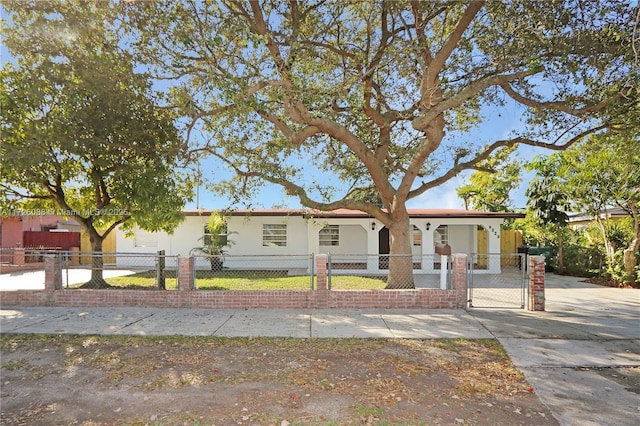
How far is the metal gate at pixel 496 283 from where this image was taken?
27.1 feet

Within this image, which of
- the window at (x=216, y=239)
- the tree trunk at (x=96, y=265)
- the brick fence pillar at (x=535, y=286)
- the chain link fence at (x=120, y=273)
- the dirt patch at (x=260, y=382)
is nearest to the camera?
the dirt patch at (x=260, y=382)

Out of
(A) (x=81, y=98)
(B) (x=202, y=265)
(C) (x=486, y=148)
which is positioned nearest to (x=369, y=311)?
(C) (x=486, y=148)

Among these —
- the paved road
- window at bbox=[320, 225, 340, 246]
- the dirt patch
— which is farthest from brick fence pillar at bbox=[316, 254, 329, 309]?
window at bbox=[320, 225, 340, 246]

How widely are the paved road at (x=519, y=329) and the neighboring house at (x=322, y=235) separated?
6317 millimetres

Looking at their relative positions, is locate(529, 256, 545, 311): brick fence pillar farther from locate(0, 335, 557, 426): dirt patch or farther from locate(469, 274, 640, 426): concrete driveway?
locate(0, 335, 557, 426): dirt patch

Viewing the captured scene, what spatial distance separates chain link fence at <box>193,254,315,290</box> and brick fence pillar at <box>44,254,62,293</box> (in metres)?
3.94

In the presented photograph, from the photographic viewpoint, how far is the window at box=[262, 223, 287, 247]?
16.7 meters

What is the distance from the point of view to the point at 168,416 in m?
3.39

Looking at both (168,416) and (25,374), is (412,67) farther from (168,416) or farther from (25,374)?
(25,374)

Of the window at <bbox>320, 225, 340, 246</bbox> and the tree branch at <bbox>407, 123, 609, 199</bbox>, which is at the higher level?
the tree branch at <bbox>407, 123, 609, 199</bbox>

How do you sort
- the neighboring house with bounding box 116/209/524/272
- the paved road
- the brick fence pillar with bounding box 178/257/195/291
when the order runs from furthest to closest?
1. the neighboring house with bounding box 116/209/524/272
2. the brick fence pillar with bounding box 178/257/195/291
3. the paved road

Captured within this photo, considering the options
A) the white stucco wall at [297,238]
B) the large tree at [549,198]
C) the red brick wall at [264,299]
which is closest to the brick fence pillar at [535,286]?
the red brick wall at [264,299]

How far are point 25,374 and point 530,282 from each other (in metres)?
9.34

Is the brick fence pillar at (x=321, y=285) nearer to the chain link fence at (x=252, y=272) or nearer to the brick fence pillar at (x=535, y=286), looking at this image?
the chain link fence at (x=252, y=272)
